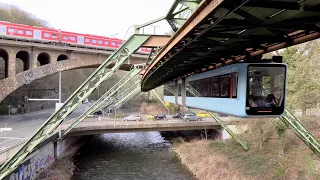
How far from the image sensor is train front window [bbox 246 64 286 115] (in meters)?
9.30

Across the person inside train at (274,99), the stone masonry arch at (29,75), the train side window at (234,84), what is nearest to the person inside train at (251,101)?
the person inside train at (274,99)

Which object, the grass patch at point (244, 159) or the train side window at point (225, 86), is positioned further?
the grass patch at point (244, 159)

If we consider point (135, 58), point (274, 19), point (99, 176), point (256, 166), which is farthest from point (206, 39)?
point (135, 58)

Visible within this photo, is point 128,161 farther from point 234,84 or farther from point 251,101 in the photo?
point 251,101

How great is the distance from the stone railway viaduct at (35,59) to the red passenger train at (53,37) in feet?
3.45

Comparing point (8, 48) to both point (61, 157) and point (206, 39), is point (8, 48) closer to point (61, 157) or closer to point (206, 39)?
point (61, 157)

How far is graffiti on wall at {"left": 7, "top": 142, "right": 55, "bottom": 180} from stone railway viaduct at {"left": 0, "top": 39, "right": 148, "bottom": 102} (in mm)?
10946

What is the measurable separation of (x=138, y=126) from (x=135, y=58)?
49.6 ft

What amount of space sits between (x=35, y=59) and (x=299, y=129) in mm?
30402

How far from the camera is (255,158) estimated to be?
21750mm

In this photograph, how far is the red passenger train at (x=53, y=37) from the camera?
31.3m

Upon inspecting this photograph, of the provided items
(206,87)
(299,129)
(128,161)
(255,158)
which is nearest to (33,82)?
(128,161)

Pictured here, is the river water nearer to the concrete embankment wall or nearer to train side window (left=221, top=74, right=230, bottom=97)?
the concrete embankment wall

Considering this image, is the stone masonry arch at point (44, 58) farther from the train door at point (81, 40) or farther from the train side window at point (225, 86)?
the train side window at point (225, 86)
